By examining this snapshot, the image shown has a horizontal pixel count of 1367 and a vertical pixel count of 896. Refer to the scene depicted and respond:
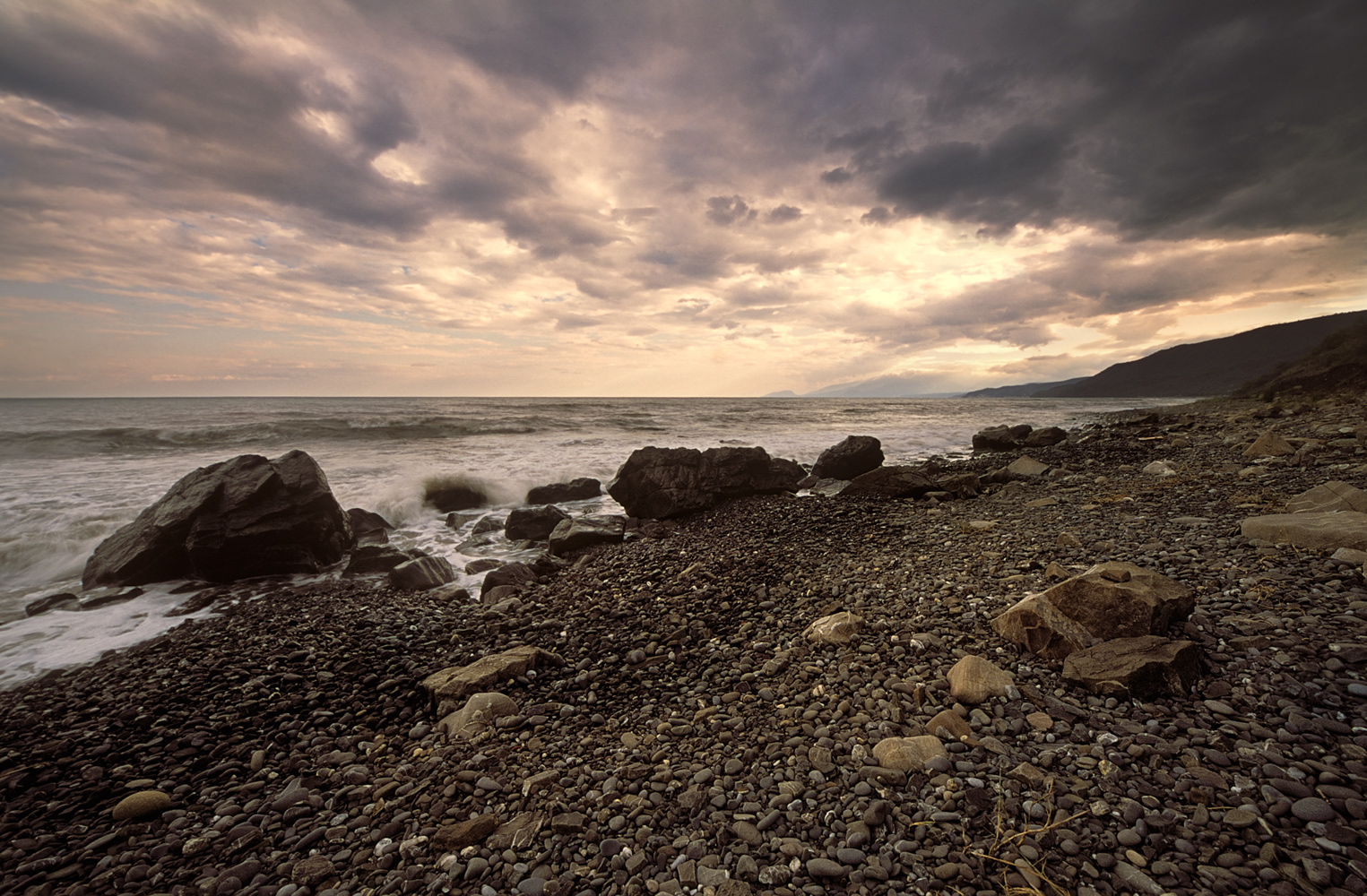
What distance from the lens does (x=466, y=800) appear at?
3.49 meters

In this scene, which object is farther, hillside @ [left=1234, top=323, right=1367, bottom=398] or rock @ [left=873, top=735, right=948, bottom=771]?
hillside @ [left=1234, top=323, right=1367, bottom=398]

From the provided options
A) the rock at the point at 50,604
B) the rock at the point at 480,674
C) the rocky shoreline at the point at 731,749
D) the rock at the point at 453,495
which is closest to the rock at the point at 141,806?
the rocky shoreline at the point at 731,749

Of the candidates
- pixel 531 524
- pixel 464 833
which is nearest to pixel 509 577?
pixel 531 524

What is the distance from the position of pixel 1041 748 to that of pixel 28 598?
13.6 metres

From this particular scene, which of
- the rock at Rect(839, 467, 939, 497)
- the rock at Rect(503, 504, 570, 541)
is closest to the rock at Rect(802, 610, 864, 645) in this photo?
the rock at Rect(839, 467, 939, 497)

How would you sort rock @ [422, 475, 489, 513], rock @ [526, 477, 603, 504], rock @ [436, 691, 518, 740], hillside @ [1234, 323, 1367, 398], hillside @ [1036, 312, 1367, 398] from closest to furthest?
rock @ [436, 691, 518, 740] → rock @ [422, 475, 489, 513] → rock @ [526, 477, 603, 504] → hillside @ [1234, 323, 1367, 398] → hillside @ [1036, 312, 1367, 398]

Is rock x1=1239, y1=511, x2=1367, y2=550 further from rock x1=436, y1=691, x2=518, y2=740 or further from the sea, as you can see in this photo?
the sea

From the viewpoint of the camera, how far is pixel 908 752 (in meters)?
3.21

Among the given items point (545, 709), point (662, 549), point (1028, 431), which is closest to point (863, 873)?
point (545, 709)

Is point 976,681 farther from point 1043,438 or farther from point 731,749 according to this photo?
point 1043,438

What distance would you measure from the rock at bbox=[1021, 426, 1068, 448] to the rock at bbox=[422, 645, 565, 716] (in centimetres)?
2347

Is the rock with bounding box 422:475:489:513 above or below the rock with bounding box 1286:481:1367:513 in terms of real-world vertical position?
below

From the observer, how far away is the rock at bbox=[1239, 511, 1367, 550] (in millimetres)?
4723

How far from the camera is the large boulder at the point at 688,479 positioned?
12.3 metres
